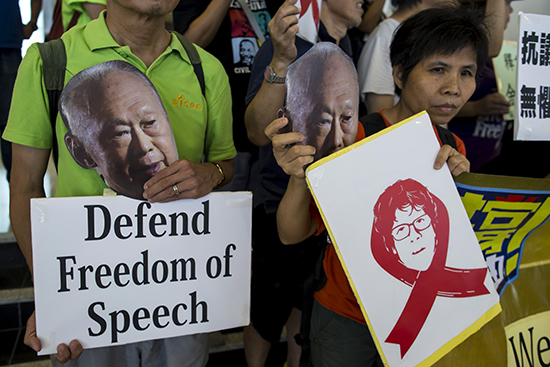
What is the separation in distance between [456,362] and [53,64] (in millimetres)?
1197

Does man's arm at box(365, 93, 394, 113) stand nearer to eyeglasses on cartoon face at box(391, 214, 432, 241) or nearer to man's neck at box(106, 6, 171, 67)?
eyeglasses on cartoon face at box(391, 214, 432, 241)

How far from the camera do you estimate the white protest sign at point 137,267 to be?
32.6 inches

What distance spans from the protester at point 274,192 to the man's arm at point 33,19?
131cm

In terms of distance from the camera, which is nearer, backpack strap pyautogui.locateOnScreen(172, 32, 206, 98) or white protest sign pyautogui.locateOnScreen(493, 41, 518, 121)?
backpack strap pyautogui.locateOnScreen(172, 32, 206, 98)

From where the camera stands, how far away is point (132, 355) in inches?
39.8

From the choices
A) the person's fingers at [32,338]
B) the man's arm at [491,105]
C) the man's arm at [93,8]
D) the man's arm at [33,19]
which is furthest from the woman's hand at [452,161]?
the man's arm at [33,19]

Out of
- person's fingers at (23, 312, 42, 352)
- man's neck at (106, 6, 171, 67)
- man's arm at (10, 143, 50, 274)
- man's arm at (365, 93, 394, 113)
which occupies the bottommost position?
person's fingers at (23, 312, 42, 352)

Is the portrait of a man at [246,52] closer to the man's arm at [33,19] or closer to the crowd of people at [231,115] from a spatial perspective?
the crowd of people at [231,115]

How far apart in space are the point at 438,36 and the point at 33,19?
186 centimetres

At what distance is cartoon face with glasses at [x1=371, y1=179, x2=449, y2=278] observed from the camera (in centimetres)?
81

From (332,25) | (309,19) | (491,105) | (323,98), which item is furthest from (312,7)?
(491,105)

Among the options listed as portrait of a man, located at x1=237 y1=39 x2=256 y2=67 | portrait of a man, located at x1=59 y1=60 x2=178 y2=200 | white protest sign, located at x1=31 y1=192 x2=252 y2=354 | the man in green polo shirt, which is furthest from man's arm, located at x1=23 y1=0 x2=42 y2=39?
white protest sign, located at x1=31 y1=192 x2=252 y2=354

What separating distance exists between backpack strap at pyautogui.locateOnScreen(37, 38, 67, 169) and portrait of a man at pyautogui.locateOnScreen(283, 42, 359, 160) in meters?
0.51

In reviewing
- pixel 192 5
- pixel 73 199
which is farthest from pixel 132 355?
pixel 192 5
